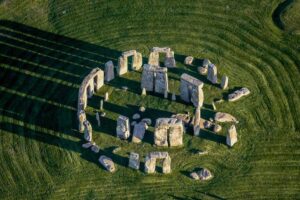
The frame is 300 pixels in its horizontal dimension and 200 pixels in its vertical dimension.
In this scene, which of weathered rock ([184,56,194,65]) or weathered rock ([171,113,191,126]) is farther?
weathered rock ([184,56,194,65])


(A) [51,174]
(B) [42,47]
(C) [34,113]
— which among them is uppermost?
(B) [42,47]

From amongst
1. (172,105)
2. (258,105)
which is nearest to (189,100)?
(172,105)

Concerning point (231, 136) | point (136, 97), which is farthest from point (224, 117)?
point (136, 97)

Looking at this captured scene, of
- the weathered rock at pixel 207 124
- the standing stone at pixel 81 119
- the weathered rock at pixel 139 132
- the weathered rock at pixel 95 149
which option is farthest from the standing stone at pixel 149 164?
the standing stone at pixel 81 119

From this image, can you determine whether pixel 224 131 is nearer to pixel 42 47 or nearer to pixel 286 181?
pixel 286 181

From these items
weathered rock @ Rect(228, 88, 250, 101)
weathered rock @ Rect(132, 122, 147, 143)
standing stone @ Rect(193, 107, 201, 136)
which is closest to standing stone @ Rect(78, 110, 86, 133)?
weathered rock @ Rect(132, 122, 147, 143)

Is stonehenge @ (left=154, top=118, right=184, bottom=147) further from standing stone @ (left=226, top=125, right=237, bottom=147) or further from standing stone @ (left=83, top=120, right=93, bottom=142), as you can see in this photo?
standing stone @ (left=83, top=120, right=93, bottom=142)
